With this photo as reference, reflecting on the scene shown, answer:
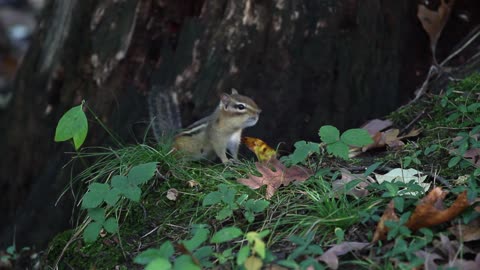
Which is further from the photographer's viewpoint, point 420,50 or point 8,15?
point 8,15

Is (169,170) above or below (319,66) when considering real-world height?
below

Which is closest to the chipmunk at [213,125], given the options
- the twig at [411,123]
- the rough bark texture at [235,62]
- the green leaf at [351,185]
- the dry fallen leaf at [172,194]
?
the rough bark texture at [235,62]

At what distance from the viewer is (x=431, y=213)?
9.66 ft

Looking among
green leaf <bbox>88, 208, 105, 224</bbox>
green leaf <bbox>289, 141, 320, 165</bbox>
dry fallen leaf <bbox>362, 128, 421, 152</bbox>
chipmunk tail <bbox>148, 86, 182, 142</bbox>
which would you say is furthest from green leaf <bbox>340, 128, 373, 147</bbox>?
chipmunk tail <bbox>148, 86, 182, 142</bbox>

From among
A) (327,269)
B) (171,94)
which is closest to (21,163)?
(171,94)

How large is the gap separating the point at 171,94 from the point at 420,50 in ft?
5.61

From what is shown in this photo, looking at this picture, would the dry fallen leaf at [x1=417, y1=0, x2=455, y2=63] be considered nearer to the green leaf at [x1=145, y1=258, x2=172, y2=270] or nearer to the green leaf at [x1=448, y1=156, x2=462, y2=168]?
the green leaf at [x1=448, y1=156, x2=462, y2=168]

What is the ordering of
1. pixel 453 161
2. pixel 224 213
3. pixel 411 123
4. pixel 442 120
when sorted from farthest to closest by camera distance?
pixel 411 123 < pixel 442 120 < pixel 453 161 < pixel 224 213

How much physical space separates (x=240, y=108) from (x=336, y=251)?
5.57 feet

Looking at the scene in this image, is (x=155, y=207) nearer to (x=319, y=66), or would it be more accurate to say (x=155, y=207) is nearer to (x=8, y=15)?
(x=319, y=66)

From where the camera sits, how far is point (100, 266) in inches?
137

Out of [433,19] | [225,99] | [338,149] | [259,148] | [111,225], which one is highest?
[433,19]

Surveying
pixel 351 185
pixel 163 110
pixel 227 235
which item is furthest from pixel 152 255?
pixel 163 110

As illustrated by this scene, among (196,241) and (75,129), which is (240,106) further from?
(196,241)
